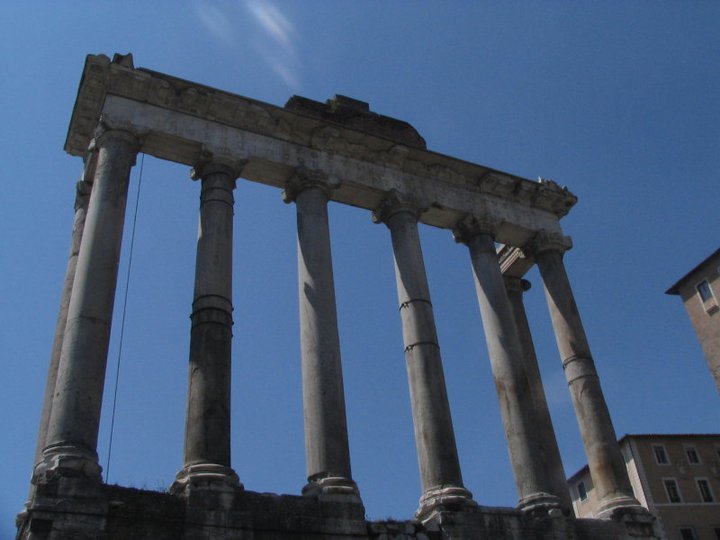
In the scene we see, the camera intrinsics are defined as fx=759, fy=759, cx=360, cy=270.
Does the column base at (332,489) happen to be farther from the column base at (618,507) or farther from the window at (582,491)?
the window at (582,491)

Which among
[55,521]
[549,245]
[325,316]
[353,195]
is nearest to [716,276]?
[549,245]

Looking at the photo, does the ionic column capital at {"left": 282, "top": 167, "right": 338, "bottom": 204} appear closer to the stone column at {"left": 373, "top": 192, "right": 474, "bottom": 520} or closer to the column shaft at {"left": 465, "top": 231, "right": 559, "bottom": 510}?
the stone column at {"left": 373, "top": 192, "right": 474, "bottom": 520}

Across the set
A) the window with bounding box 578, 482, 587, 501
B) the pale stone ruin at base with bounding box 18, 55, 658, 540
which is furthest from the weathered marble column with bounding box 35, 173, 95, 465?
the window with bounding box 578, 482, 587, 501

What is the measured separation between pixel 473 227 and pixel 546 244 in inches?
89.6

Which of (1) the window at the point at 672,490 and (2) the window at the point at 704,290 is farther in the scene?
(1) the window at the point at 672,490

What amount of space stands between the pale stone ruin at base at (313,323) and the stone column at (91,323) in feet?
0.11

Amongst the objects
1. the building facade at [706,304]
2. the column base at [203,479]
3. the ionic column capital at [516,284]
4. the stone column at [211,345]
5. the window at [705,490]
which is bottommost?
the column base at [203,479]

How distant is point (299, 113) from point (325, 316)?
5.51m

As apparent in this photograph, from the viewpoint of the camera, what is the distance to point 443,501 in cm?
1392

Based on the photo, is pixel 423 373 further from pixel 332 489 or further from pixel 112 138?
pixel 112 138

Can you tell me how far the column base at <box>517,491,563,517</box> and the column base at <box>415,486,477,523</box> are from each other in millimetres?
1381

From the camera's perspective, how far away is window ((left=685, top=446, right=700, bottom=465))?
41938 mm

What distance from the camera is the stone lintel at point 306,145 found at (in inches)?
650

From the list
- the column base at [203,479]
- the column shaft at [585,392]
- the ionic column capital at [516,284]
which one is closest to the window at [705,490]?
the ionic column capital at [516,284]
